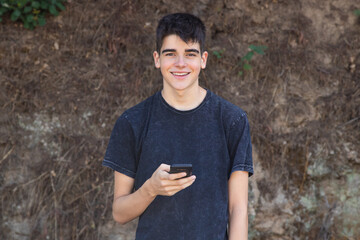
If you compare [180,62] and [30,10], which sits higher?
[30,10]

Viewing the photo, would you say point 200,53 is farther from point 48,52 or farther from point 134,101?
point 48,52

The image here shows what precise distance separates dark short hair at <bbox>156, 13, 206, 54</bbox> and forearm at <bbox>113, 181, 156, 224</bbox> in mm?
877

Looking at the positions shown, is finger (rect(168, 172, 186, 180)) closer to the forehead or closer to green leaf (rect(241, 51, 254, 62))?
the forehead

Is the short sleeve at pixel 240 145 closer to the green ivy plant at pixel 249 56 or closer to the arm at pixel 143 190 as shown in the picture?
the arm at pixel 143 190

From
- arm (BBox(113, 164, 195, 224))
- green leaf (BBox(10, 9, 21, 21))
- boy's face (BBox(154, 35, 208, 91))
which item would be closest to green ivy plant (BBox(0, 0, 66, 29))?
green leaf (BBox(10, 9, 21, 21))

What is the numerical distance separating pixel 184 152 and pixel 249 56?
287 cm

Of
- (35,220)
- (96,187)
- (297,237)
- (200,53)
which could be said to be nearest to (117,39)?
(96,187)

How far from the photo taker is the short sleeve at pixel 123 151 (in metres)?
2.34

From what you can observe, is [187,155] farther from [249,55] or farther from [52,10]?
[52,10]

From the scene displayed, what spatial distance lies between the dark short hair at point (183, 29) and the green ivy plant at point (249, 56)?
8.20 ft

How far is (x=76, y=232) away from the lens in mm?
4438

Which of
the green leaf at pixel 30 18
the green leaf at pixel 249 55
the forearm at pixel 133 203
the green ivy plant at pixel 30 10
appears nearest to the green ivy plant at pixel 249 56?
the green leaf at pixel 249 55

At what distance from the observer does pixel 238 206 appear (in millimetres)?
2287

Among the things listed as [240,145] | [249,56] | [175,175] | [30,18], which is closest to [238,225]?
[240,145]
